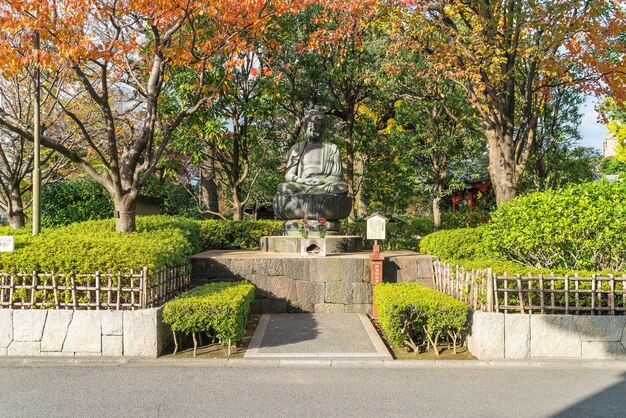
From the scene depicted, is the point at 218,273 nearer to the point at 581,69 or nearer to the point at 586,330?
the point at 586,330

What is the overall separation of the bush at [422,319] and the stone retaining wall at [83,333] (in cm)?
302

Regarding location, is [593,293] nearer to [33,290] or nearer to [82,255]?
[82,255]

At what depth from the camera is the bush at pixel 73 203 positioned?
45.9 feet

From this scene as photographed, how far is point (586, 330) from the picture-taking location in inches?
233

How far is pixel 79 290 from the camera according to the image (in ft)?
20.6

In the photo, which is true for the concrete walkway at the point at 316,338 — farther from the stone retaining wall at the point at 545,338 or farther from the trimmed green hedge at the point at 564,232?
the trimmed green hedge at the point at 564,232

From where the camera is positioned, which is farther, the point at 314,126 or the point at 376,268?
the point at 314,126

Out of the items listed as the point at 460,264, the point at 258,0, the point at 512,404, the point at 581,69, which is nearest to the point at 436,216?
the point at 581,69

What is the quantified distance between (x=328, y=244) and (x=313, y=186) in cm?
178

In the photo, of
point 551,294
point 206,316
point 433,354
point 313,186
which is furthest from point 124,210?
point 551,294

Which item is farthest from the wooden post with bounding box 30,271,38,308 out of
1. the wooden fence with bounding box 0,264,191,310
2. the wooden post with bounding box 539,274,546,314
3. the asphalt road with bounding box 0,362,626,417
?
the wooden post with bounding box 539,274,546,314

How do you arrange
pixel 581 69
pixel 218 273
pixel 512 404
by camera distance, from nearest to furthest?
1. pixel 512 404
2. pixel 218 273
3. pixel 581 69

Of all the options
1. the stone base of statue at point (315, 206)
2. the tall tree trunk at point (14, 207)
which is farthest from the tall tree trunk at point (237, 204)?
the tall tree trunk at point (14, 207)

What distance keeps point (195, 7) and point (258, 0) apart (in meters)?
1.11
